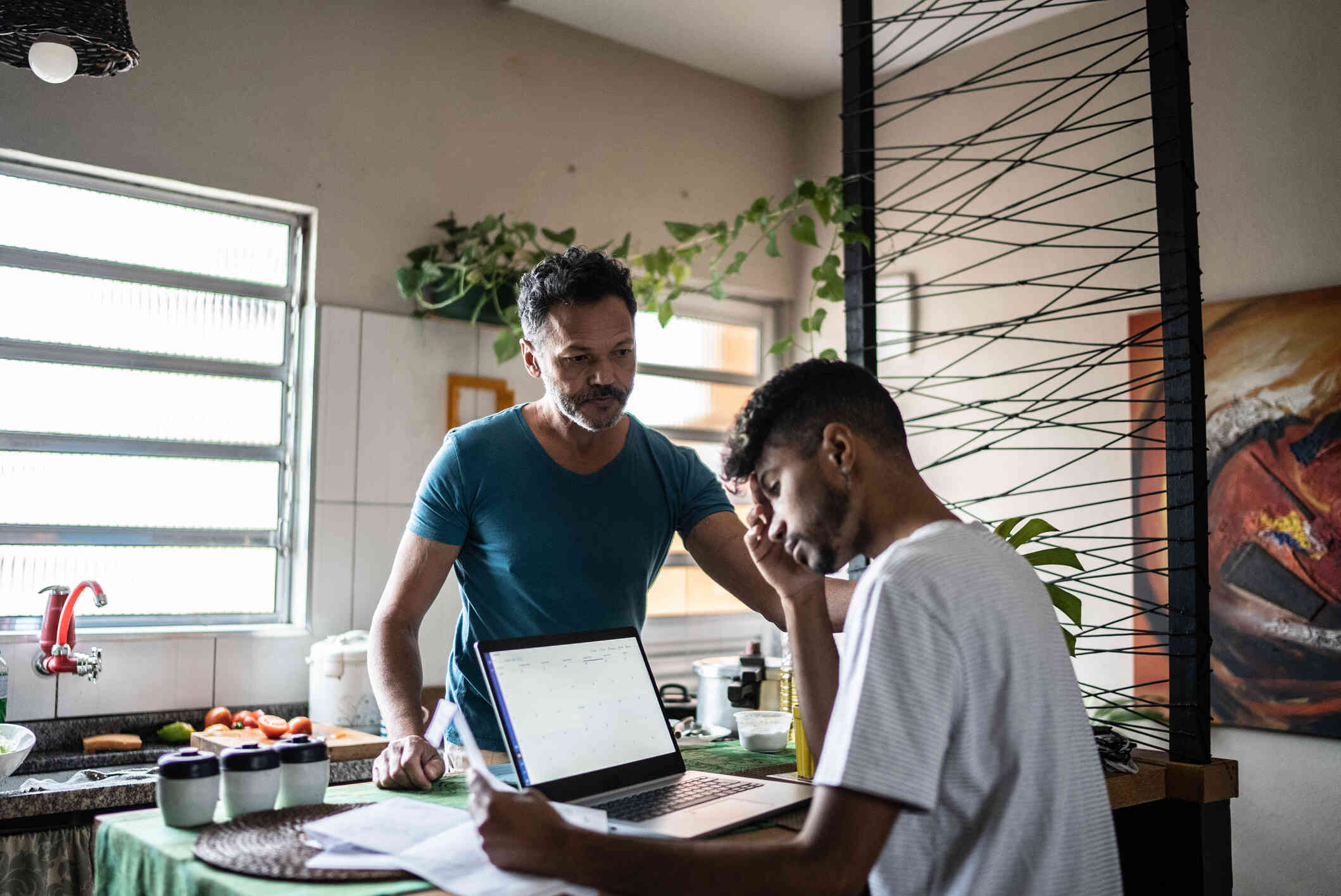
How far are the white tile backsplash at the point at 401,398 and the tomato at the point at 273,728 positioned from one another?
0.73 metres

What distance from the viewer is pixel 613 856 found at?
3.37 feet

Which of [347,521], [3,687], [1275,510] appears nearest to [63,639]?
[3,687]

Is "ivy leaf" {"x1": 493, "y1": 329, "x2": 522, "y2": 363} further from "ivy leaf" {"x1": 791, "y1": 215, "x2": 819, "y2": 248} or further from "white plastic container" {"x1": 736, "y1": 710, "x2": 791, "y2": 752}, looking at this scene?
"white plastic container" {"x1": 736, "y1": 710, "x2": 791, "y2": 752}

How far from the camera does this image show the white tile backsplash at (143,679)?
276 cm

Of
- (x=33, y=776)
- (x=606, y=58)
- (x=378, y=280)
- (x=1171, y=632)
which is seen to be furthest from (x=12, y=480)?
(x=1171, y=632)

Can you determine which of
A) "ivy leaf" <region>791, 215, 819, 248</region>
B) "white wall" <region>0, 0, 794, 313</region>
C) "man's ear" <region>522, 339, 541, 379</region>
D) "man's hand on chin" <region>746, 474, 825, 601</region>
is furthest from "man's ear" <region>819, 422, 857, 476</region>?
"white wall" <region>0, 0, 794, 313</region>

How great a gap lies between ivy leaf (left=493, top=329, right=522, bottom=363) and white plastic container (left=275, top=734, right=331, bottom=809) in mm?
2036

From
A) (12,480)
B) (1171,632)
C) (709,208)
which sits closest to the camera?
(1171,632)

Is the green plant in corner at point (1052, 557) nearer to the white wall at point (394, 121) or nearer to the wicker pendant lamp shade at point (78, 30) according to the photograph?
the wicker pendant lamp shade at point (78, 30)

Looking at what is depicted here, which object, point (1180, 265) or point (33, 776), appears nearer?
point (1180, 265)

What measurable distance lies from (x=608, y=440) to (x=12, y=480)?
1733 mm

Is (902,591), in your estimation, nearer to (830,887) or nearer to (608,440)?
(830,887)


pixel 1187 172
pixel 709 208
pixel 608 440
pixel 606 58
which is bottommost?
pixel 608 440

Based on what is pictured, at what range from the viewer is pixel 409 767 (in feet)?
4.94
